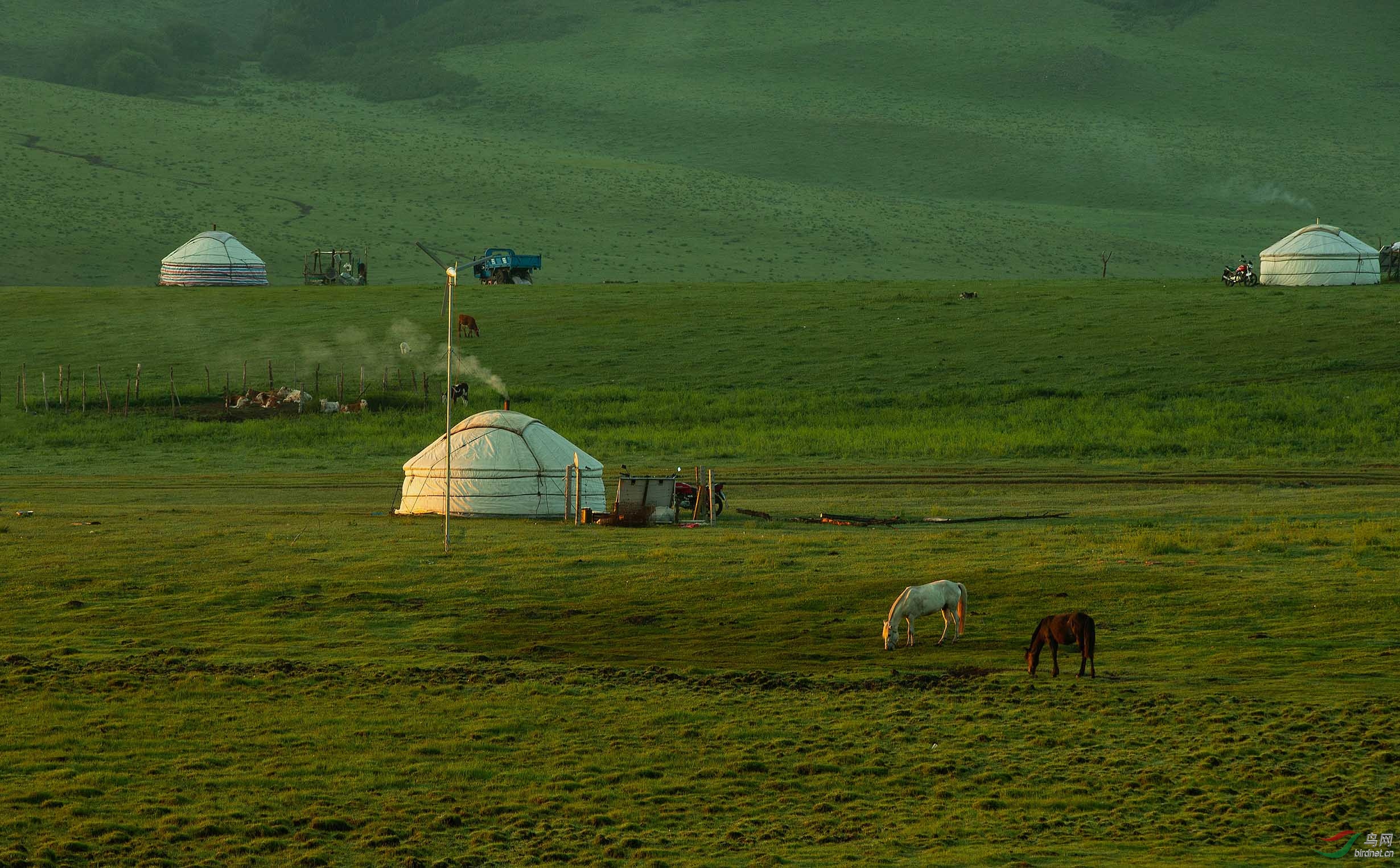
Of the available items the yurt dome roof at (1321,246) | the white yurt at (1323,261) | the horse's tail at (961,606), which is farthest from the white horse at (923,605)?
the yurt dome roof at (1321,246)

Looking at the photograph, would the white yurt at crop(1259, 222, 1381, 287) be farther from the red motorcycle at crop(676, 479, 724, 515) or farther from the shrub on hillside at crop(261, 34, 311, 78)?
the shrub on hillside at crop(261, 34, 311, 78)

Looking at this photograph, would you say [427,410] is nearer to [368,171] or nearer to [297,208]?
[297,208]

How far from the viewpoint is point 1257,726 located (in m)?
14.6

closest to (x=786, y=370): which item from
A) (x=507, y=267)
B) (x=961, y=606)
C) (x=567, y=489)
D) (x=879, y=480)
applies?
(x=879, y=480)

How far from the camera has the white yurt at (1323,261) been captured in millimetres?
71688

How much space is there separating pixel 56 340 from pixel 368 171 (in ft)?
177

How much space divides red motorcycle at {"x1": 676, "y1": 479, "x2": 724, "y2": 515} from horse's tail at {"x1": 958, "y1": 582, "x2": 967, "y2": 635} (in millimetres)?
11579

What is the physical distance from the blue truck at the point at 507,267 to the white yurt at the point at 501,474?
47.1m

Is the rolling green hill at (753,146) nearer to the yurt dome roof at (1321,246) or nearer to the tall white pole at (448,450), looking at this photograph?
the yurt dome roof at (1321,246)

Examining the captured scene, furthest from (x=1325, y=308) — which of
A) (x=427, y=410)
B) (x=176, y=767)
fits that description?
(x=176, y=767)

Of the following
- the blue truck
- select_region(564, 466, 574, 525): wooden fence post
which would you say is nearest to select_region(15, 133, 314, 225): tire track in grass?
the blue truck

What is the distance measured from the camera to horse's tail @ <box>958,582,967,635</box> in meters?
18.7

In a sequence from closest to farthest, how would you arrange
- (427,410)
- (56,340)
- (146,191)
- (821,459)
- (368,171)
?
(821,459) → (427,410) → (56,340) → (146,191) → (368,171)

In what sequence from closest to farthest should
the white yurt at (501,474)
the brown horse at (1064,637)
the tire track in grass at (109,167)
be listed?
the brown horse at (1064,637) → the white yurt at (501,474) → the tire track in grass at (109,167)
